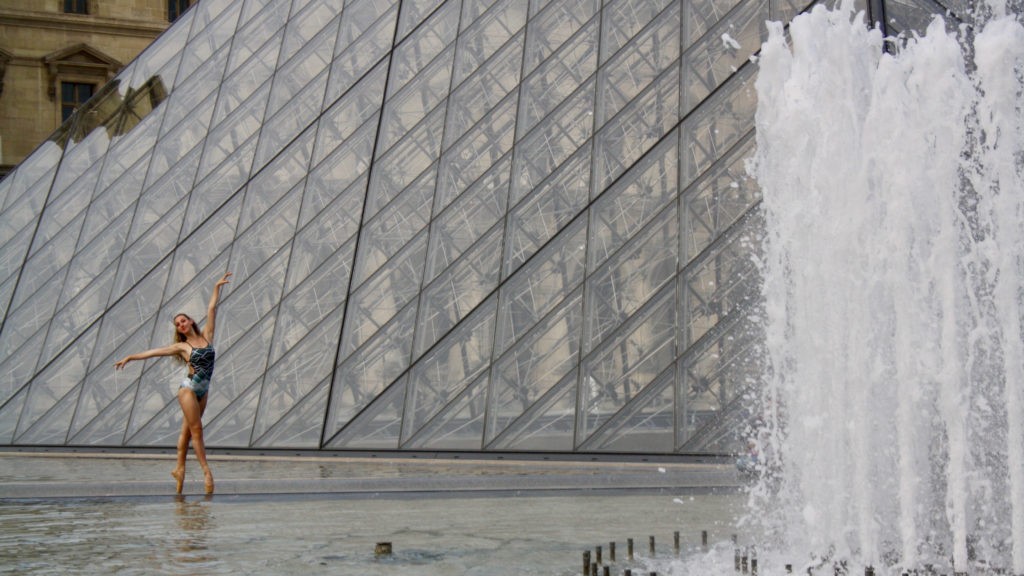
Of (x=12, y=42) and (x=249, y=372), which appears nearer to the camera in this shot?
(x=249, y=372)

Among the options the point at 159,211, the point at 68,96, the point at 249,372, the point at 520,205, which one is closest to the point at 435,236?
the point at 520,205

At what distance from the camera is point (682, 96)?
464 inches

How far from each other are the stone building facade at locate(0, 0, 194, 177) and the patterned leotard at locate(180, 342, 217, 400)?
76.3 ft

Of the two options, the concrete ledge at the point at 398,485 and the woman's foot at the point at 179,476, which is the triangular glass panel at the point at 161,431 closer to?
the concrete ledge at the point at 398,485

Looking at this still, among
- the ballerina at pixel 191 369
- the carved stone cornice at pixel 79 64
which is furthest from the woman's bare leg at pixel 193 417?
the carved stone cornice at pixel 79 64

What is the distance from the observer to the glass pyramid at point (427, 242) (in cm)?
1055

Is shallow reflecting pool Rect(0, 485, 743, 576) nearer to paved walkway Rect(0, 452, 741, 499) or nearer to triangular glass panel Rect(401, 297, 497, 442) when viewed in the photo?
paved walkway Rect(0, 452, 741, 499)

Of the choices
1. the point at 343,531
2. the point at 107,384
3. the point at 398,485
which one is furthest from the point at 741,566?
the point at 107,384

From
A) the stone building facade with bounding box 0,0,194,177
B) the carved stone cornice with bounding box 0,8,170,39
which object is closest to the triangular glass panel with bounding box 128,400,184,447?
the stone building facade with bounding box 0,0,194,177

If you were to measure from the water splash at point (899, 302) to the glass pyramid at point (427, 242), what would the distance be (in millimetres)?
3661

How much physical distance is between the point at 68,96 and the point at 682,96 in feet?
73.7

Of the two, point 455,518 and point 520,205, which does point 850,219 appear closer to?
point 455,518

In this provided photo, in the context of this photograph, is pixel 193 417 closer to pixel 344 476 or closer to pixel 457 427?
pixel 344 476

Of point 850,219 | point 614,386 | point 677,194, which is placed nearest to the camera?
point 850,219
